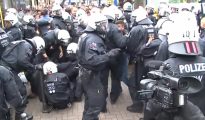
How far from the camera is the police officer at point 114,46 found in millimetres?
6445

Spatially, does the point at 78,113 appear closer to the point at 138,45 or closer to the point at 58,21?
the point at 138,45

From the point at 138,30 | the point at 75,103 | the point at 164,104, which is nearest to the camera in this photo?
the point at 164,104

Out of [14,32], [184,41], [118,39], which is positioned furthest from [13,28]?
[184,41]

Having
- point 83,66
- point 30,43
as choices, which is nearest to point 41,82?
point 30,43

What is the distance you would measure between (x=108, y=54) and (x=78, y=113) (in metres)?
2.01

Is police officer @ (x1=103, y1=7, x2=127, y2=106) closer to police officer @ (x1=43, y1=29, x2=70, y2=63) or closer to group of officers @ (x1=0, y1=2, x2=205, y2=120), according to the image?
group of officers @ (x1=0, y1=2, x2=205, y2=120)

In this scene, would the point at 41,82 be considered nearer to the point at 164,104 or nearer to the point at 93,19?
the point at 93,19

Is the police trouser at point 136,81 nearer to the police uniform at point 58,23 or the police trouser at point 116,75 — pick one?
the police trouser at point 116,75

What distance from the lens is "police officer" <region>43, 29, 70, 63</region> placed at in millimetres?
7411

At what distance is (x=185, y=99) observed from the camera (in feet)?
8.26

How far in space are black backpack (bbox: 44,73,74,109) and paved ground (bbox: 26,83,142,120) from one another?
0.73ft

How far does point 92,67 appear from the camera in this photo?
16.4ft

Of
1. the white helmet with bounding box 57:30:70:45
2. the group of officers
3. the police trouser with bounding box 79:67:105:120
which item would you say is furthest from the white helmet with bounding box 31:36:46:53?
the police trouser with bounding box 79:67:105:120

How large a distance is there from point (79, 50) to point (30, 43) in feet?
6.46
